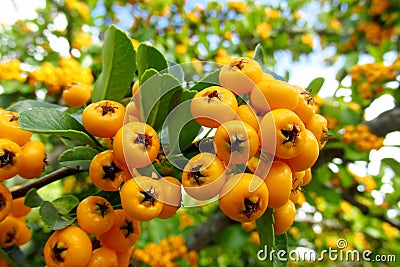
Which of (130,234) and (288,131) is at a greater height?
(288,131)

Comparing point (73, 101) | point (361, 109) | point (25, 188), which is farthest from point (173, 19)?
point (25, 188)

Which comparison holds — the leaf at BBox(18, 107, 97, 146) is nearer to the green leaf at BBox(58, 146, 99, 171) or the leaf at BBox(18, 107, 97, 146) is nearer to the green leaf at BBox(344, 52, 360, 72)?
the green leaf at BBox(58, 146, 99, 171)

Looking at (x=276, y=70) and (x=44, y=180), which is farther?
(x=276, y=70)

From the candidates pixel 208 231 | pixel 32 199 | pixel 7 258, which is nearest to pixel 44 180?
pixel 32 199

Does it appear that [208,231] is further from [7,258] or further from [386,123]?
[7,258]

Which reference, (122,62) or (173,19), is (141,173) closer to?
(122,62)

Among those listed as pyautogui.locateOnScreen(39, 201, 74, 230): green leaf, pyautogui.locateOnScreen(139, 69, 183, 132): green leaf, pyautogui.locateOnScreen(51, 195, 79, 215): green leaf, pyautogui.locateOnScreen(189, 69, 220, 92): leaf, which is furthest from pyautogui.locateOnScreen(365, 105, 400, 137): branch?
pyautogui.locateOnScreen(39, 201, 74, 230): green leaf
